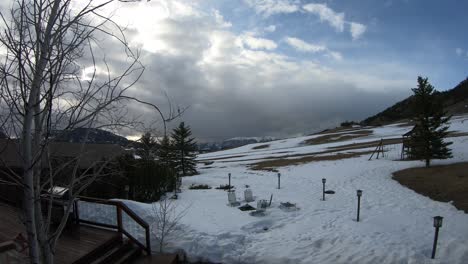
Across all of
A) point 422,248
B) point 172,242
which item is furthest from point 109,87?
point 422,248

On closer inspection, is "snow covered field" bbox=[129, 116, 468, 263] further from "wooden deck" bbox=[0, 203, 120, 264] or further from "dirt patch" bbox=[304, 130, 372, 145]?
"dirt patch" bbox=[304, 130, 372, 145]

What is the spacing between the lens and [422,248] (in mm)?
8594

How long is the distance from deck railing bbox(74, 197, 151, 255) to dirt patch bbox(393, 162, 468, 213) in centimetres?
1244

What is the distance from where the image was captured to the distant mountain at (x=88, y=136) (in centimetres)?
338

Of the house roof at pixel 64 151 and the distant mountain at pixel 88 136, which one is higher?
the distant mountain at pixel 88 136

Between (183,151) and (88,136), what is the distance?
3513cm

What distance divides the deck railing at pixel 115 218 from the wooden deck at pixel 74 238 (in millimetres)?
239

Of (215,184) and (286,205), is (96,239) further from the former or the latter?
(215,184)

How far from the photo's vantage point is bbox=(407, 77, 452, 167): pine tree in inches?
843

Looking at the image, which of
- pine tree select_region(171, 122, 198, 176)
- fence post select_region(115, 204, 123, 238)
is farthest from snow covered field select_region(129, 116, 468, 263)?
pine tree select_region(171, 122, 198, 176)

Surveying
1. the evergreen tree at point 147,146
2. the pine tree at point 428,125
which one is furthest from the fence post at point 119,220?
the pine tree at point 428,125

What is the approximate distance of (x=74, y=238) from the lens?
830 cm

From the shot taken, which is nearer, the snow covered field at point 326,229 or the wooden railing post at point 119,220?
the wooden railing post at point 119,220

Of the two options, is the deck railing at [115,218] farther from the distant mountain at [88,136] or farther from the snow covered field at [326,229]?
the distant mountain at [88,136]
